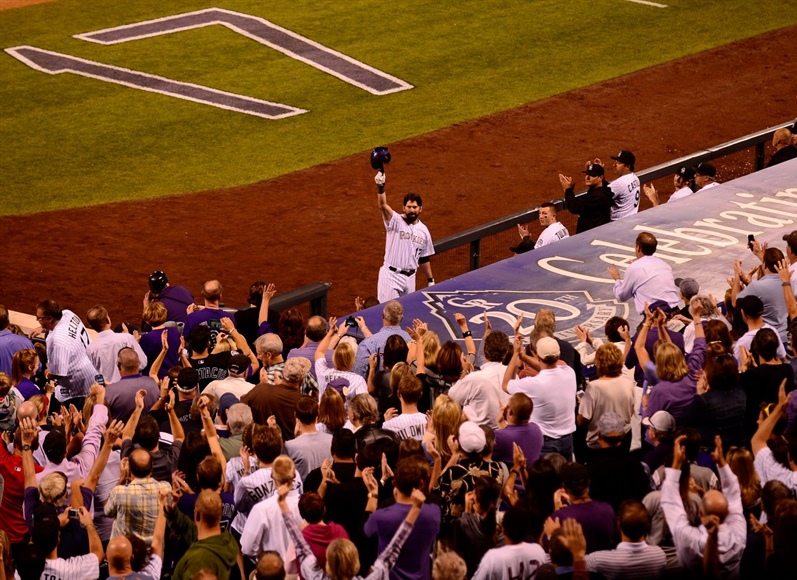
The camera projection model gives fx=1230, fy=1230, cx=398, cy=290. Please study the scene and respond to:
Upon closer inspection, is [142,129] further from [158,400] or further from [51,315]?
[158,400]

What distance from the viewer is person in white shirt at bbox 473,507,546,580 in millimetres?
6160

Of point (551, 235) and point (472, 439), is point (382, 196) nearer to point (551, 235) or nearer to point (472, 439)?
point (551, 235)

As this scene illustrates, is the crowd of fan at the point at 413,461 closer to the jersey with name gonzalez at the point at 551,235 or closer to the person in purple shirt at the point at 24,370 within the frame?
the person in purple shirt at the point at 24,370

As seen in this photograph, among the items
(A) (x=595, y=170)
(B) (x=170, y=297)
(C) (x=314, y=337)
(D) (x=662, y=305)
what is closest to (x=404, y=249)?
(A) (x=595, y=170)

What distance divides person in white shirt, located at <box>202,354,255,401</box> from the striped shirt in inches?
117

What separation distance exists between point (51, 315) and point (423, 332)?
3.14 metres

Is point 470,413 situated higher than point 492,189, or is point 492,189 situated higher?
point 470,413

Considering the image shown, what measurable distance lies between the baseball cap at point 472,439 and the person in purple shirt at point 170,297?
444cm

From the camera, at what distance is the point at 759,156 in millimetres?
16141

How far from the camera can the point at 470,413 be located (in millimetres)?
7875

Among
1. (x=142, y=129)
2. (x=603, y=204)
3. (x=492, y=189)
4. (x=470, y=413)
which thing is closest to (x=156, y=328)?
(x=470, y=413)

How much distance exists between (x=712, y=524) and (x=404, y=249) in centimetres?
646

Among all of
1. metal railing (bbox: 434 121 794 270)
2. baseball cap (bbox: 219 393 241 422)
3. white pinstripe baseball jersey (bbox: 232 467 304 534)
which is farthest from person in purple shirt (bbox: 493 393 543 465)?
metal railing (bbox: 434 121 794 270)

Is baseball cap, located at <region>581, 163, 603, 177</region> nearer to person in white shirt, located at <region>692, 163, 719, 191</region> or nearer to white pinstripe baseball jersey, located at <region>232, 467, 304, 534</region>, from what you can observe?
person in white shirt, located at <region>692, 163, 719, 191</region>
